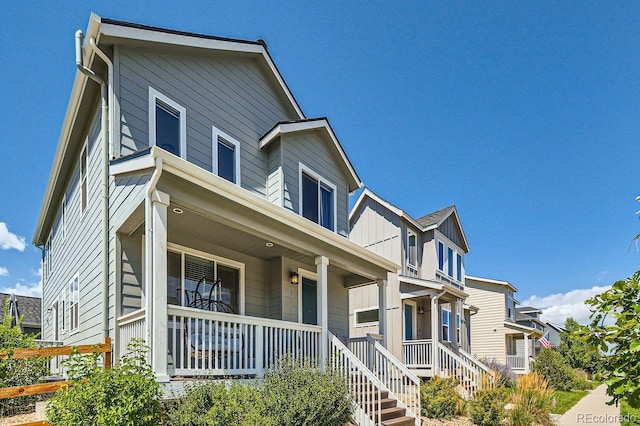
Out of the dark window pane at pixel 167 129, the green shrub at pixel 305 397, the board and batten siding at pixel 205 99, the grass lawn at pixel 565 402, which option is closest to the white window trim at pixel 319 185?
the board and batten siding at pixel 205 99

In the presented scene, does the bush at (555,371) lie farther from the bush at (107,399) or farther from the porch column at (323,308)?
the bush at (107,399)

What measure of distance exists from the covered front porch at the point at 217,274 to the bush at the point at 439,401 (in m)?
2.86

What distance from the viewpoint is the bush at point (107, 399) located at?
4895 millimetres

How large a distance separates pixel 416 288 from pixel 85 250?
37.5 feet

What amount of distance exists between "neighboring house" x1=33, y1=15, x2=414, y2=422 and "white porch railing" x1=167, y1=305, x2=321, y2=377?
0.03m

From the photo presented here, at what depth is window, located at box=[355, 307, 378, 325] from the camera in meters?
16.7

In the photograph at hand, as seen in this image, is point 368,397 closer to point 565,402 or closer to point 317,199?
point 317,199

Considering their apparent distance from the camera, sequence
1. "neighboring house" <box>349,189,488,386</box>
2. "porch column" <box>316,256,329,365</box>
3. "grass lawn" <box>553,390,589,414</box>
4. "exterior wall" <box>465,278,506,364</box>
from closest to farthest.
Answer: "porch column" <box>316,256,329,365</box> < "grass lawn" <box>553,390,589,414</box> < "neighboring house" <box>349,189,488,386</box> < "exterior wall" <box>465,278,506,364</box>

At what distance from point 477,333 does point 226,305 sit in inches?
975

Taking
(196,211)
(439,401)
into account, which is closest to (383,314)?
(439,401)

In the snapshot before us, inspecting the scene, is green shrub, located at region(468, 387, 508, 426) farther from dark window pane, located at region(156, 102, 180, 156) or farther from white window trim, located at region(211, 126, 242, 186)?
dark window pane, located at region(156, 102, 180, 156)

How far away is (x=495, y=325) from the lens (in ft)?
95.2

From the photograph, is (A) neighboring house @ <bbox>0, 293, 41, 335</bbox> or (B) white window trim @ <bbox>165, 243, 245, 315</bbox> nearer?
(B) white window trim @ <bbox>165, 243, 245, 315</bbox>

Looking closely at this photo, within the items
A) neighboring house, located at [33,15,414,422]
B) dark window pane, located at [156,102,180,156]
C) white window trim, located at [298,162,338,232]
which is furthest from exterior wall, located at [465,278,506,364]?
dark window pane, located at [156,102,180,156]
